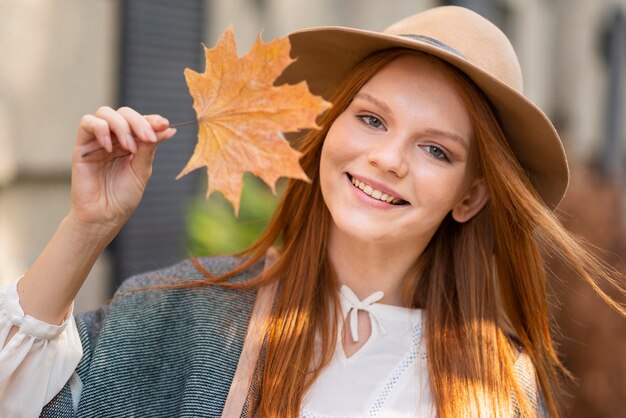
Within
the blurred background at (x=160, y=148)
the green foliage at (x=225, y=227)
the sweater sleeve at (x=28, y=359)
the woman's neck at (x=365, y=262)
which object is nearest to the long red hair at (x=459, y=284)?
the woman's neck at (x=365, y=262)

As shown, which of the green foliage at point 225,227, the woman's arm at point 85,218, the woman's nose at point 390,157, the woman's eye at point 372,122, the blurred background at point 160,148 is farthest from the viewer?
the green foliage at point 225,227

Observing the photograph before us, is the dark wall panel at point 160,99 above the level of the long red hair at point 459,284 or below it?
below

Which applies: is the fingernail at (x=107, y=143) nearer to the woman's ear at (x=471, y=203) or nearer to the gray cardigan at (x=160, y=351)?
the gray cardigan at (x=160, y=351)

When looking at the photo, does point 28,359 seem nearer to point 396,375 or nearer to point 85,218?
point 85,218

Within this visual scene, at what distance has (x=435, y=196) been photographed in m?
2.00

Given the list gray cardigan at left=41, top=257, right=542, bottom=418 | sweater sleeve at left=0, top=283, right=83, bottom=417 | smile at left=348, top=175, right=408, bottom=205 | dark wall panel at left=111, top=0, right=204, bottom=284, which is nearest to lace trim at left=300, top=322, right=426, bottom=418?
gray cardigan at left=41, top=257, right=542, bottom=418

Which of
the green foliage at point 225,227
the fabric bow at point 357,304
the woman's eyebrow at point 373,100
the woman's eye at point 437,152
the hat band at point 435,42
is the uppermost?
the hat band at point 435,42

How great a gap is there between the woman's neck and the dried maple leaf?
0.60 metres

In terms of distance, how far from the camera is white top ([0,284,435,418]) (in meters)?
1.74

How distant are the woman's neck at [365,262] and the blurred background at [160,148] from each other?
104cm

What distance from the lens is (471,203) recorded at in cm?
226

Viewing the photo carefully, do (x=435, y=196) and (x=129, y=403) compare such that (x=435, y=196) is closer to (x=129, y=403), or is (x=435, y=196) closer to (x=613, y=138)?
(x=129, y=403)

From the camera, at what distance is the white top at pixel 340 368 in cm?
174

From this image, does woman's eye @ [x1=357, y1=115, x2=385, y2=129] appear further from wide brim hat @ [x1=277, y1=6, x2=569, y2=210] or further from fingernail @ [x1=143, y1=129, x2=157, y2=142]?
fingernail @ [x1=143, y1=129, x2=157, y2=142]
